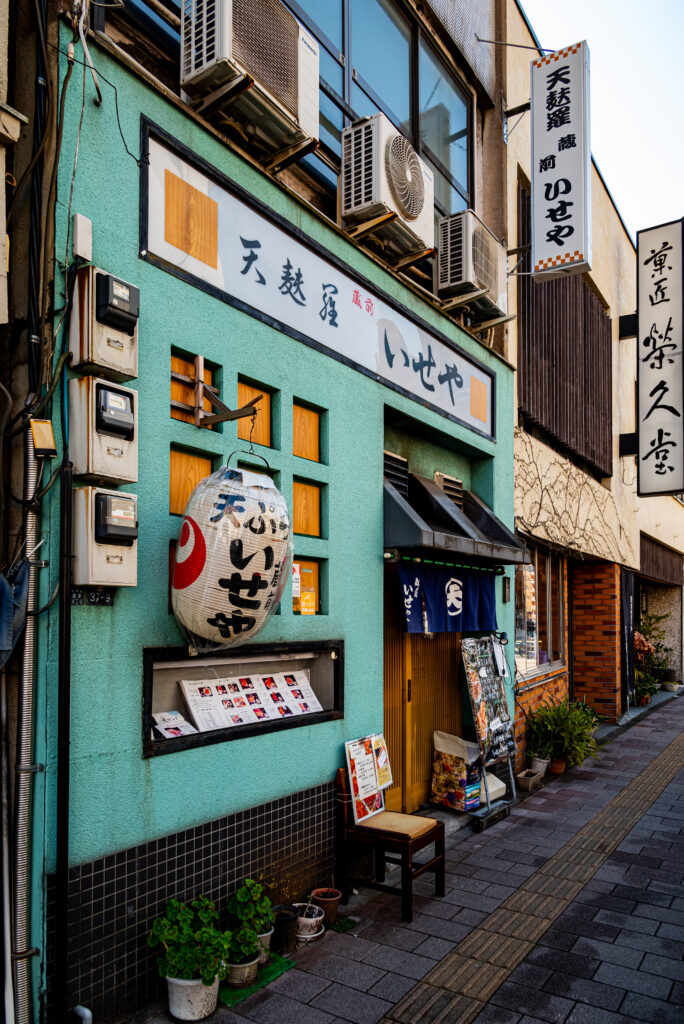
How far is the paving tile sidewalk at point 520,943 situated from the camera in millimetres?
4355

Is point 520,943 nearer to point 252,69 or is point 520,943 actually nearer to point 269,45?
point 252,69

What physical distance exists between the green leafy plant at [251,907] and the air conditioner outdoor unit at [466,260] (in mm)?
6337

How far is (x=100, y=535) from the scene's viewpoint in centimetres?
384

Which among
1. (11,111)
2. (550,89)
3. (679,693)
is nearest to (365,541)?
(11,111)

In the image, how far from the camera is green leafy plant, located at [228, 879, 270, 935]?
459 centimetres

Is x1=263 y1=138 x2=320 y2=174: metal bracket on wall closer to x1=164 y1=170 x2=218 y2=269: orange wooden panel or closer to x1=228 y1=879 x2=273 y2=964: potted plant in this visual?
x1=164 y1=170 x2=218 y2=269: orange wooden panel

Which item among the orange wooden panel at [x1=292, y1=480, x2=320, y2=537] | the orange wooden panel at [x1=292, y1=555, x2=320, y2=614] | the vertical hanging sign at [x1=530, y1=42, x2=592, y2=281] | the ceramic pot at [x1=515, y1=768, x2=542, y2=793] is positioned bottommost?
the ceramic pot at [x1=515, y1=768, x2=542, y2=793]

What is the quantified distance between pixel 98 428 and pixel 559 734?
8.36 m

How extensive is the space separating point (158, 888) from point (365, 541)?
3174 mm

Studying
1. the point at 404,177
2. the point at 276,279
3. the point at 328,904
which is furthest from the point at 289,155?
the point at 328,904

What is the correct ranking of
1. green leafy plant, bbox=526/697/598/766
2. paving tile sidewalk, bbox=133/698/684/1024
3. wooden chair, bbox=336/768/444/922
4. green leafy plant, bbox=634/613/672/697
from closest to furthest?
paving tile sidewalk, bbox=133/698/684/1024
wooden chair, bbox=336/768/444/922
green leafy plant, bbox=526/697/598/766
green leafy plant, bbox=634/613/672/697

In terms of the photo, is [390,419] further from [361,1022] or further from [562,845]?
[361,1022]

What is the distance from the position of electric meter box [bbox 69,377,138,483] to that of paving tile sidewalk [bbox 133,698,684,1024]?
3.10 meters

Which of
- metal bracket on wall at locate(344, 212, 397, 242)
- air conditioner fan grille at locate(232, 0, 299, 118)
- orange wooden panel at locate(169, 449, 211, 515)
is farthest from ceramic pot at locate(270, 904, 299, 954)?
air conditioner fan grille at locate(232, 0, 299, 118)
